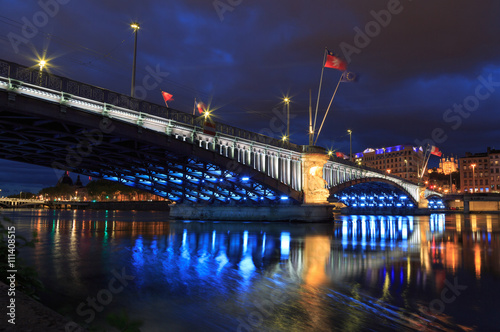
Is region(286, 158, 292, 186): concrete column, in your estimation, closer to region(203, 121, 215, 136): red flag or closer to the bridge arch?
the bridge arch

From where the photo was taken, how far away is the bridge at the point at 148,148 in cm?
2572

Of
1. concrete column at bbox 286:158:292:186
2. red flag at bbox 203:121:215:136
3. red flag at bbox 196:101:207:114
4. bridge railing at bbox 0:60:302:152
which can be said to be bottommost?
concrete column at bbox 286:158:292:186

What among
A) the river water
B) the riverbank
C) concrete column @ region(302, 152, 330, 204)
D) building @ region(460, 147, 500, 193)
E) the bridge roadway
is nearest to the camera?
the riverbank

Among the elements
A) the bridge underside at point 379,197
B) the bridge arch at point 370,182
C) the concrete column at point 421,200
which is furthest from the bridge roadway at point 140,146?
the concrete column at point 421,200

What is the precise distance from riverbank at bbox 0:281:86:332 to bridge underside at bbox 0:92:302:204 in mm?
24166

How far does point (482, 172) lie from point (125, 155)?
189m

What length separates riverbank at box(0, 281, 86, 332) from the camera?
3404 mm

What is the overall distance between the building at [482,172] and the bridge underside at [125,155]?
15782cm

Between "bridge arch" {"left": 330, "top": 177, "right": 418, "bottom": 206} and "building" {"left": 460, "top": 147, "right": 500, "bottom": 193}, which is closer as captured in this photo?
"bridge arch" {"left": 330, "top": 177, "right": 418, "bottom": 206}

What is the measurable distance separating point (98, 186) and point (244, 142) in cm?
16699

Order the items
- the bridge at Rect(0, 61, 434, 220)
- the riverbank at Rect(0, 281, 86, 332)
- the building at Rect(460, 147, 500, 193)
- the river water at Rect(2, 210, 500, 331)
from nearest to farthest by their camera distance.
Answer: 1. the riverbank at Rect(0, 281, 86, 332)
2. the river water at Rect(2, 210, 500, 331)
3. the bridge at Rect(0, 61, 434, 220)
4. the building at Rect(460, 147, 500, 193)

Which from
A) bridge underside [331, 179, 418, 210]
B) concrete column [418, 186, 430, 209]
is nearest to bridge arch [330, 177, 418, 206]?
bridge underside [331, 179, 418, 210]

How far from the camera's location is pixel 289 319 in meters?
8.09

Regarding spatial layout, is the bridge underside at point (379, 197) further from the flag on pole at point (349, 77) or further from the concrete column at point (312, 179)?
the flag on pole at point (349, 77)
